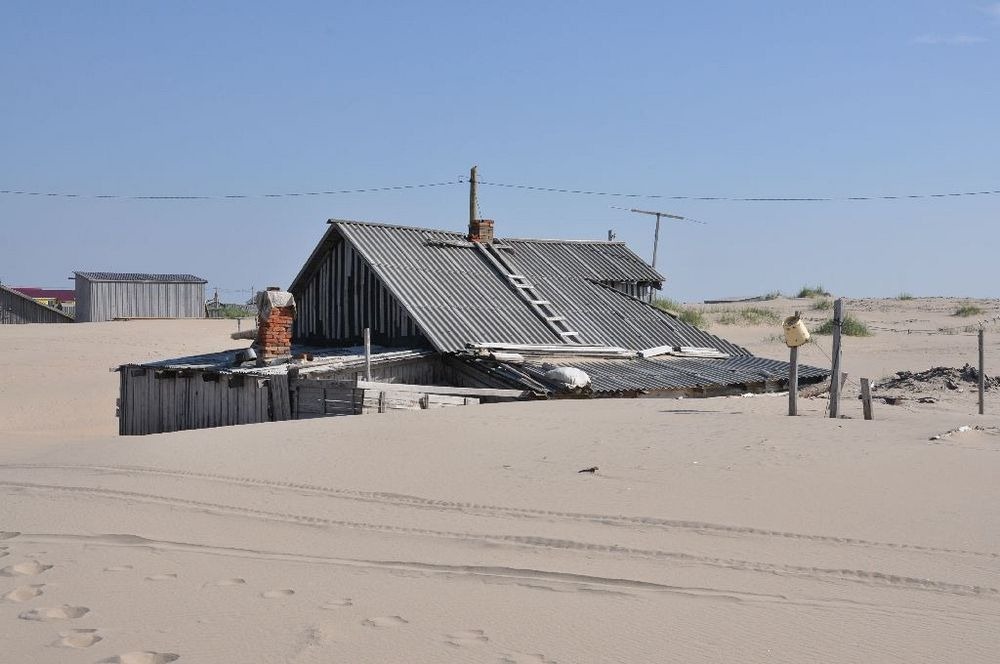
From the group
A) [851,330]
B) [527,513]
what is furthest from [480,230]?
[851,330]

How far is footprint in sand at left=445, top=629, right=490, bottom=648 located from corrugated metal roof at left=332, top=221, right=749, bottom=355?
1262cm

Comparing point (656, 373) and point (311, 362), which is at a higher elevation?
point (311, 362)

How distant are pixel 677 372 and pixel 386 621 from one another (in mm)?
14295

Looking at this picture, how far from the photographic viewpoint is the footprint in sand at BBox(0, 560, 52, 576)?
6.46m

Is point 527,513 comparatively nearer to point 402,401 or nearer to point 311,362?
point 402,401

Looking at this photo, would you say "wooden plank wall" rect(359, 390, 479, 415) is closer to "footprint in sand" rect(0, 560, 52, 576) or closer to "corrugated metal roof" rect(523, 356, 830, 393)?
"corrugated metal roof" rect(523, 356, 830, 393)

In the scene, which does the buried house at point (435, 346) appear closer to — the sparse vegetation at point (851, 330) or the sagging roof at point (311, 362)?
the sagging roof at point (311, 362)

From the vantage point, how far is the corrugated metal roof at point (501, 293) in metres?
19.3

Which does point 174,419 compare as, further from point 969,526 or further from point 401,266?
point 969,526

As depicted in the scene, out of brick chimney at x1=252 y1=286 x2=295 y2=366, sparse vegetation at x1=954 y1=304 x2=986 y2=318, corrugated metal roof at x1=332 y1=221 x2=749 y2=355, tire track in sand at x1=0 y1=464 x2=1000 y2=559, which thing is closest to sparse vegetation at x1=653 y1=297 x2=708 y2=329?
sparse vegetation at x1=954 y1=304 x2=986 y2=318

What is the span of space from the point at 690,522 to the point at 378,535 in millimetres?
2149

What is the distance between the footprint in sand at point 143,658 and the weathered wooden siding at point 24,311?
164 ft

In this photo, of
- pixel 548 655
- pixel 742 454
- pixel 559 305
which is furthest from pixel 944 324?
pixel 548 655

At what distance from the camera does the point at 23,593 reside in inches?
237
